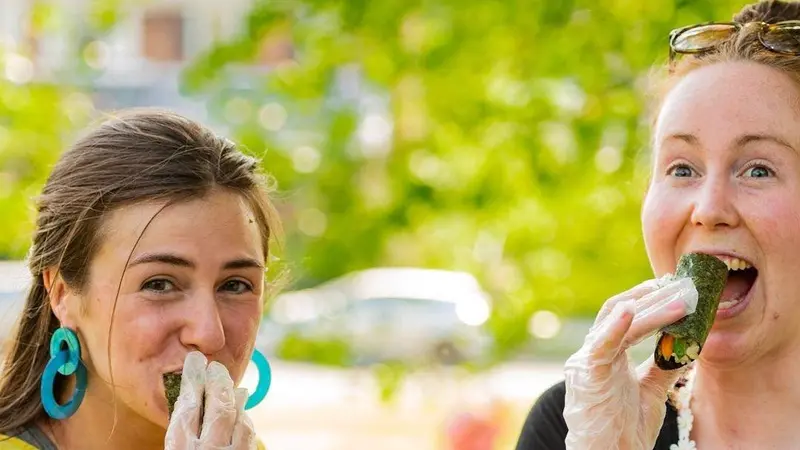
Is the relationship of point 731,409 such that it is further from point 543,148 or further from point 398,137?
point 398,137

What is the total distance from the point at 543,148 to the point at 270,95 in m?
1.32

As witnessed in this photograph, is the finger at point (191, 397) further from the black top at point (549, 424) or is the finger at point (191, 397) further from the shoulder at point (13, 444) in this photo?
the black top at point (549, 424)

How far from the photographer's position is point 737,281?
2.90 meters

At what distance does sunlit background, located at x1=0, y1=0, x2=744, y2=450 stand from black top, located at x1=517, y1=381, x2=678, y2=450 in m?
1.77

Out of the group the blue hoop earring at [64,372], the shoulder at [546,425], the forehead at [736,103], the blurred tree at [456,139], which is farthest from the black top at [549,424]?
the blurred tree at [456,139]

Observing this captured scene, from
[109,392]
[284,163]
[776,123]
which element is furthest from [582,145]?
[109,392]

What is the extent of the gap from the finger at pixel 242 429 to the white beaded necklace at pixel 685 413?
3.37 feet

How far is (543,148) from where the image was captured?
5.29m

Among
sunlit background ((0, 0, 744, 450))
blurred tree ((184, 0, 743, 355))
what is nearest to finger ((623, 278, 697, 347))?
sunlit background ((0, 0, 744, 450))

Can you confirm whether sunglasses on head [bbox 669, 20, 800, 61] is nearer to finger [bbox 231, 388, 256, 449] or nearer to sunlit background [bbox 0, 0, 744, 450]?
finger [bbox 231, 388, 256, 449]

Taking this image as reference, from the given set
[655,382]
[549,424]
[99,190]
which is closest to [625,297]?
[655,382]

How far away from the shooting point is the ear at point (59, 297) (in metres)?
2.97

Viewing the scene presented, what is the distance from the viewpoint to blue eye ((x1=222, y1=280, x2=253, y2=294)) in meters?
2.93

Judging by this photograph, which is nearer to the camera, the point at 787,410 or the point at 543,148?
the point at 787,410
